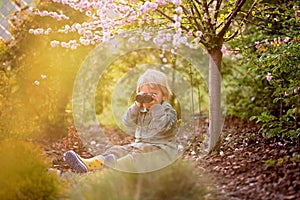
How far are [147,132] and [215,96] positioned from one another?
86 cm

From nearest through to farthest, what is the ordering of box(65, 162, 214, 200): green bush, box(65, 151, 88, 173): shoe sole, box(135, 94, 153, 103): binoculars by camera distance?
box(65, 162, 214, 200): green bush → box(65, 151, 88, 173): shoe sole → box(135, 94, 153, 103): binoculars

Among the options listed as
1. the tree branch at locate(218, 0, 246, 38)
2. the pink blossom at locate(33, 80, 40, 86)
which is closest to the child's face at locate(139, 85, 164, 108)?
the tree branch at locate(218, 0, 246, 38)

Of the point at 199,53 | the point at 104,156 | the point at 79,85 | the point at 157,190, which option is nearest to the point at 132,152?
the point at 104,156

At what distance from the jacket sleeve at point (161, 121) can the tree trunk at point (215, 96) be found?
0.57 metres

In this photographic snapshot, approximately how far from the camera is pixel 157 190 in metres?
3.01

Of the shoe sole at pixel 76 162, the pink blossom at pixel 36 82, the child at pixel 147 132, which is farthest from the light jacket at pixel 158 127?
the pink blossom at pixel 36 82

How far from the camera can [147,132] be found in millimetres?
4582

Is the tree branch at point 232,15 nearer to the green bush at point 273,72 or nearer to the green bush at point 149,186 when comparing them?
the green bush at point 273,72

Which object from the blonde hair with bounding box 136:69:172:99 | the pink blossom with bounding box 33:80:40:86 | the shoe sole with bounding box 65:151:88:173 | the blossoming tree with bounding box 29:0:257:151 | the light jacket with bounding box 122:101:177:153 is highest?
the blossoming tree with bounding box 29:0:257:151

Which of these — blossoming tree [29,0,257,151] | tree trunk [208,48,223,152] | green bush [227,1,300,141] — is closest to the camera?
green bush [227,1,300,141]

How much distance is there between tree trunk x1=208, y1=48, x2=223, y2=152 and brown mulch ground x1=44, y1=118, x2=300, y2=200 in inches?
6.3

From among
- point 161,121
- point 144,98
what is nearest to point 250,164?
point 161,121

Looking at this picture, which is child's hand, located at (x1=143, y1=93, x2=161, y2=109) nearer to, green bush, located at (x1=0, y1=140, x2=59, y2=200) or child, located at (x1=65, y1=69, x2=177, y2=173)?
child, located at (x1=65, y1=69, x2=177, y2=173)

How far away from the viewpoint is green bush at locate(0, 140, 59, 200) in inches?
126
